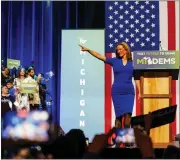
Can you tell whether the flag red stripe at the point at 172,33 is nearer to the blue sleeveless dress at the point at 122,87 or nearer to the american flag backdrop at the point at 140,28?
the american flag backdrop at the point at 140,28

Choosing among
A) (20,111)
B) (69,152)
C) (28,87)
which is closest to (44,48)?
(28,87)

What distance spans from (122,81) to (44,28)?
751 millimetres

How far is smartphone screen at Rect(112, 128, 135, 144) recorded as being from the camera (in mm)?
2748

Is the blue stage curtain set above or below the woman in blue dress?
above

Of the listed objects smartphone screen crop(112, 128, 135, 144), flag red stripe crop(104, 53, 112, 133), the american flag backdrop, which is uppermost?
the american flag backdrop

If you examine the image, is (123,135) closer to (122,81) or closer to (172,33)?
(122,81)

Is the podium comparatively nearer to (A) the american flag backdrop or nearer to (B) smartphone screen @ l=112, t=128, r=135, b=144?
(A) the american flag backdrop

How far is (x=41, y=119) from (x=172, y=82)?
1063mm

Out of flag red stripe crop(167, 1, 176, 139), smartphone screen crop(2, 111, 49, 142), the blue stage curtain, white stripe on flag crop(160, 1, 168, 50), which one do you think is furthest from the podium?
smartphone screen crop(2, 111, 49, 142)

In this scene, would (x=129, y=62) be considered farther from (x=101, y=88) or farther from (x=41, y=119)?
(x=41, y=119)

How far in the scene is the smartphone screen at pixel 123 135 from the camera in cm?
275

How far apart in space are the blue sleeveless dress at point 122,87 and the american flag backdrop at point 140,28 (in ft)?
0.11

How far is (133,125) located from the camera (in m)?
2.77

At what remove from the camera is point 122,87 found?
9.29 feet
